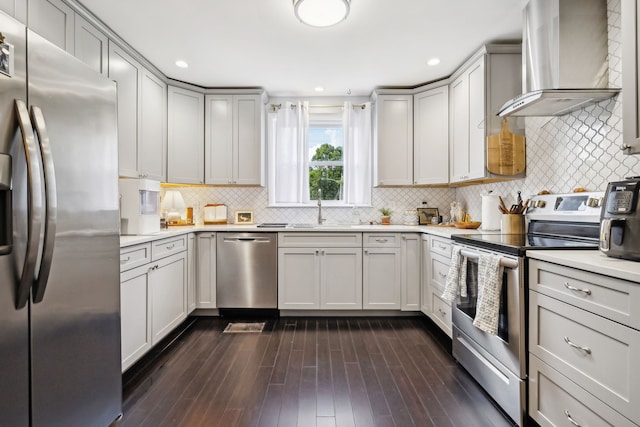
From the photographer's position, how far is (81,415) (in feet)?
4.09

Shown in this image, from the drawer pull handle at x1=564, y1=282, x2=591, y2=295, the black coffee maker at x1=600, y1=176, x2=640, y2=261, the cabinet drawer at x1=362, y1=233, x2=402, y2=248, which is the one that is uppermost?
the black coffee maker at x1=600, y1=176, x2=640, y2=261

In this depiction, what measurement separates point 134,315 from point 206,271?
3.67ft

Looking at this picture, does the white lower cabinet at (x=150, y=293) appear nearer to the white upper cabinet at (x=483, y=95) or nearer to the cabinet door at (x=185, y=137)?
the cabinet door at (x=185, y=137)

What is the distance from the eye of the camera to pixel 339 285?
3.13 m

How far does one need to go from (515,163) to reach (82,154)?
2884mm

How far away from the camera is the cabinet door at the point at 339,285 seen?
3.13m

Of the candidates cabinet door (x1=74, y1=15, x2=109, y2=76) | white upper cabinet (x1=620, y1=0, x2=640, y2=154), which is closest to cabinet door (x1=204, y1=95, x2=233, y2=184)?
cabinet door (x1=74, y1=15, x2=109, y2=76)

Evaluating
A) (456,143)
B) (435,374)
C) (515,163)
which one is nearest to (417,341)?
(435,374)

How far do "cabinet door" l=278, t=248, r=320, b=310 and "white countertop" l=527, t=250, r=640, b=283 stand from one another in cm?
199

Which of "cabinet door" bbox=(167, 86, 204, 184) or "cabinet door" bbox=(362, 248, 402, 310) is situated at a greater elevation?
"cabinet door" bbox=(167, 86, 204, 184)

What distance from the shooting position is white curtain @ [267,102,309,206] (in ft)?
12.5

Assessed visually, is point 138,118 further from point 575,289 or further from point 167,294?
point 575,289

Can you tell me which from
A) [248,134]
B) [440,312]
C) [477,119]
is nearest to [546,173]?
[477,119]

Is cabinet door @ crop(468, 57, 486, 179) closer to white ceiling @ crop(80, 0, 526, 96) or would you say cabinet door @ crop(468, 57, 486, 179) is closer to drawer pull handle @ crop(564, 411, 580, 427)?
white ceiling @ crop(80, 0, 526, 96)
